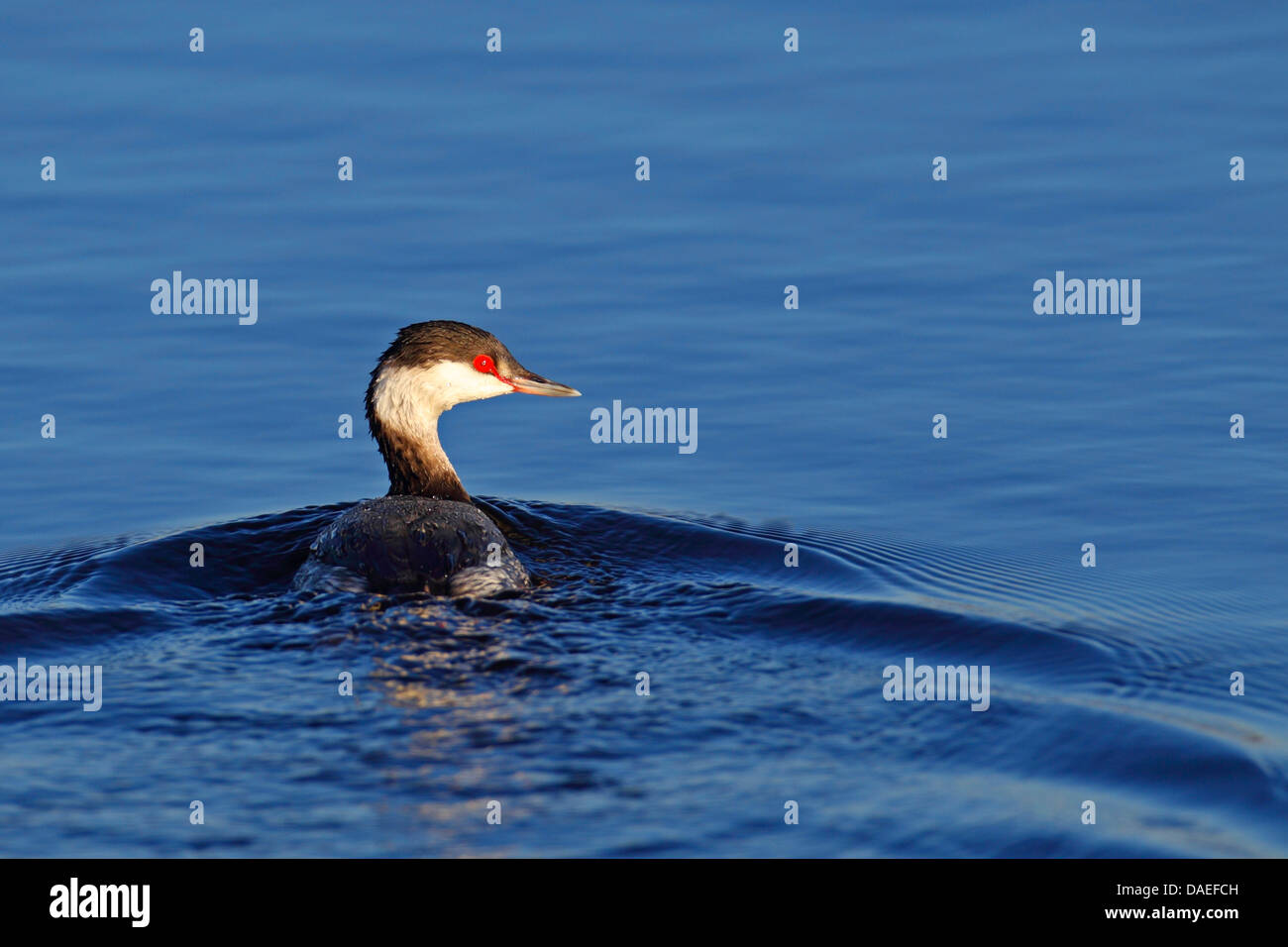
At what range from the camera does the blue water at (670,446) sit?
722 cm

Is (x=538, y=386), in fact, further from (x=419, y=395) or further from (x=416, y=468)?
(x=416, y=468)

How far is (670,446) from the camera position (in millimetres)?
12461

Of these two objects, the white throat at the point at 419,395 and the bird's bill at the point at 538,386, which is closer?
the white throat at the point at 419,395

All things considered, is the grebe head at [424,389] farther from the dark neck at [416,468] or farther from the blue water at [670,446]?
the blue water at [670,446]

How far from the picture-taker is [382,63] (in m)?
17.1

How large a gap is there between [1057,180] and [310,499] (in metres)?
7.28

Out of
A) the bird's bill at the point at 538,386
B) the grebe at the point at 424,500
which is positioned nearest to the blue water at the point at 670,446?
the grebe at the point at 424,500

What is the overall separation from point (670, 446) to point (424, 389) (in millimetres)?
2021

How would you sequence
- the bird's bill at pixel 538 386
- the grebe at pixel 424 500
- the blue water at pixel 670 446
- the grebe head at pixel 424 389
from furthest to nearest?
the bird's bill at pixel 538 386 < the grebe head at pixel 424 389 < the grebe at pixel 424 500 < the blue water at pixel 670 446

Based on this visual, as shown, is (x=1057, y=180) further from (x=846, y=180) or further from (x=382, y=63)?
(x=382, y=63)

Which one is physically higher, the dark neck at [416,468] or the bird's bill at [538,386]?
the bird's bill at [538,386]

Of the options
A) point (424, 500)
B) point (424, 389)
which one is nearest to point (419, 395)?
point (424, 389)

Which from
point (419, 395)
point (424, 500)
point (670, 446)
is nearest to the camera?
point (424, 500)

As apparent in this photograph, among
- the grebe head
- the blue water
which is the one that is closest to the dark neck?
the grebe head
